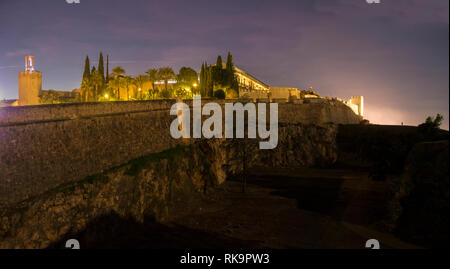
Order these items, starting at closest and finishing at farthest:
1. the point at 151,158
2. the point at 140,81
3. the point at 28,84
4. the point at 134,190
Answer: the point at 134,190, the point at 151,158, the point at 28,84, the point at 140,81

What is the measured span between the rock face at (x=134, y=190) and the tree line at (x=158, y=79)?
1520cm

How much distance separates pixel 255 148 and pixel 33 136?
25.0m

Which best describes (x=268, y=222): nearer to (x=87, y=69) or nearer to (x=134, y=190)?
(x=134, y=190)

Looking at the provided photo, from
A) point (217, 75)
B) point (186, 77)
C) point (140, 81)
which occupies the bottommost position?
point (140, 81)

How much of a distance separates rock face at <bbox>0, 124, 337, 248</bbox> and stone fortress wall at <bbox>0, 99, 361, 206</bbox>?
722 mm

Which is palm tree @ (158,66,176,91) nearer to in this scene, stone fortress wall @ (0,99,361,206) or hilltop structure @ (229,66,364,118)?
hilltop structure @ (229,66,364,118)

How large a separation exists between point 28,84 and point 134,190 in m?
41.8

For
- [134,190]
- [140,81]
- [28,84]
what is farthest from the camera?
[140,81]

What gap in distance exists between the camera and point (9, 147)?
14.8 metres

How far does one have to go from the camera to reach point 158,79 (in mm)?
54688

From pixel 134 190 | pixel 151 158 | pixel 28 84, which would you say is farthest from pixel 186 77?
pixel 134 190

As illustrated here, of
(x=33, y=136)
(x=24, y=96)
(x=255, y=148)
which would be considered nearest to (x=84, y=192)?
(x=33, y=136)

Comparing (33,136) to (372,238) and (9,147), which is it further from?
(372,238)
